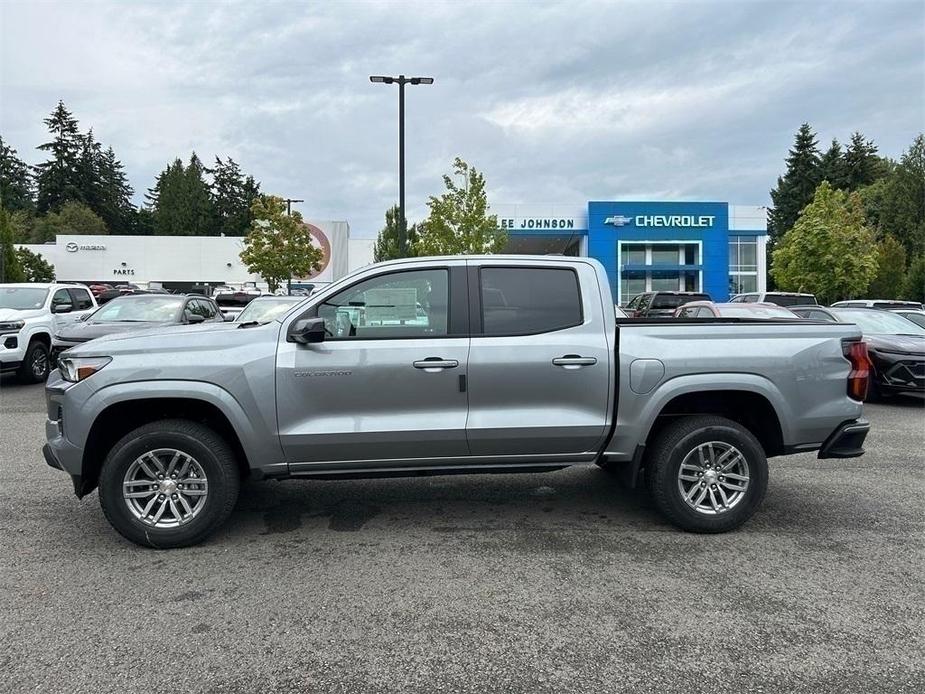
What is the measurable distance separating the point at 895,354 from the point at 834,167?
7687 centimetres

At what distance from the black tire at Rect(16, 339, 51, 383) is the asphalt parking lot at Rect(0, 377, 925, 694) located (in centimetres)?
756

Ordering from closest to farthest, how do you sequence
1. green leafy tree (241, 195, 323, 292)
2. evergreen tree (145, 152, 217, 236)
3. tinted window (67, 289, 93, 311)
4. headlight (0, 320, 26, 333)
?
headlight (0, 320, 26, 333)
tinted window (67, 289, 93, 311)
green leafy tree (241, 195, 323, 292)
evergreen tree (145, 152, 217, 236)

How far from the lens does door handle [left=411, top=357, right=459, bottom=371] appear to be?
432 centimetres

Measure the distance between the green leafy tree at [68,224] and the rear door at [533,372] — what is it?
3603 inches

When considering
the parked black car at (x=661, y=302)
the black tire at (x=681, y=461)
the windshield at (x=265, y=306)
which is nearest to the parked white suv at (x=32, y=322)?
the windshield at (x=265, y=306)

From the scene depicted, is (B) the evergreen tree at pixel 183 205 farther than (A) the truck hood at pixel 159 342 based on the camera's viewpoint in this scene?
Yes

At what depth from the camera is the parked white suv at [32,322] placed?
11.4m

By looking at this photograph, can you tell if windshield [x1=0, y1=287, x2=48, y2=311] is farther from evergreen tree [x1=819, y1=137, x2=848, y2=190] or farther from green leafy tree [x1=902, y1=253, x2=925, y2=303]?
evergreen tree [x1=819, y1=137, x2=848, y2=190]

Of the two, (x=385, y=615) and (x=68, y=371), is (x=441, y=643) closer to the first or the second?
(x=385, y=615)

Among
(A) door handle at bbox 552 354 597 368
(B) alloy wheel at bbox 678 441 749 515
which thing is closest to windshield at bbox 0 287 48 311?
(A) door handle at bbox 552 354 597 368

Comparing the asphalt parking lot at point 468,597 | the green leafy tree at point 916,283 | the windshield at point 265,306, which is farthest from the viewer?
the green leafy tree at point 916,283

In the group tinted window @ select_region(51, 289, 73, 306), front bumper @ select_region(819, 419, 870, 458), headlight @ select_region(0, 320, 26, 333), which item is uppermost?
tinted window @ select_region(51, 289, 73, 306)

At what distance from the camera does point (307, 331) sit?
4180 millimetres

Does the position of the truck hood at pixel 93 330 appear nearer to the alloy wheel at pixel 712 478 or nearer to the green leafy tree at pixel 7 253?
the alloy wheel at pixel 712 478
